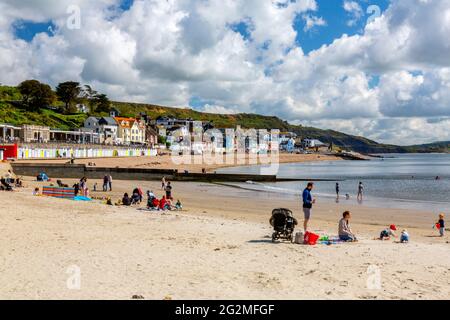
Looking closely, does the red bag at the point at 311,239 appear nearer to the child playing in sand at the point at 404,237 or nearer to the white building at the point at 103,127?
the child playing in sand at the point at 404,237

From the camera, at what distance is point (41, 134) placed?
86.3m

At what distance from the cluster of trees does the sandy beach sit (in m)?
99.6

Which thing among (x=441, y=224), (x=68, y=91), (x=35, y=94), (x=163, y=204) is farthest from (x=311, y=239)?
(x=68, y=91)

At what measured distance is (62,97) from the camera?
4929 inches

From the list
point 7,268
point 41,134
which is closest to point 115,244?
point 7,268

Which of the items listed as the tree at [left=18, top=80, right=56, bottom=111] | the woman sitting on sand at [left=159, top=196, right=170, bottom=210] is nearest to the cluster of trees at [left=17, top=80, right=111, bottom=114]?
the tree at [left=18, top=80, right=56, bottom=111]

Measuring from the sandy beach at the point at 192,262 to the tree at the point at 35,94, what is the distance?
98.9 metres

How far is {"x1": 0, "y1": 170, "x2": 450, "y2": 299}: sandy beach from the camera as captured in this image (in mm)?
8242

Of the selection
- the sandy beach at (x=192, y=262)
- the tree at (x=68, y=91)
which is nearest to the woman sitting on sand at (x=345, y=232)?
the sandy beach at (x=192, y=262)

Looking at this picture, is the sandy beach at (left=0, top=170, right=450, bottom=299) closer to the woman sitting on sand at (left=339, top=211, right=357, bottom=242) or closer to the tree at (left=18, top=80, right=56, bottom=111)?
the woman sitting on sand at (left=339, top=211, right=357, bottom=242)

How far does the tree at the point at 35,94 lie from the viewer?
106m

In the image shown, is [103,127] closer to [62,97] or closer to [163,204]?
[62,97]

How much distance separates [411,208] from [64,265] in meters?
25.5
